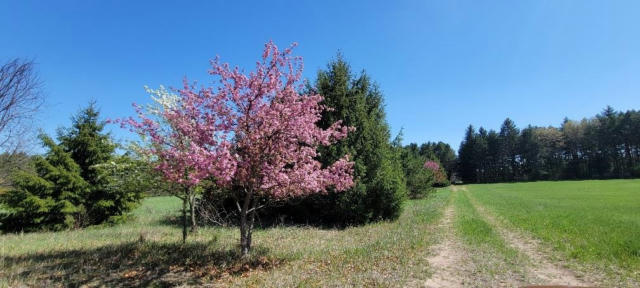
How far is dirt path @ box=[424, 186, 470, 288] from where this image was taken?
589cm

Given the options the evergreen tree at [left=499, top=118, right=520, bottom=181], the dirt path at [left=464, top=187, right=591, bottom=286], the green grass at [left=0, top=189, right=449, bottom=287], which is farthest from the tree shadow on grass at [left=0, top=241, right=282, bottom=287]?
the evergreen tree at [left=499, top=118, right=520, bottom=181]

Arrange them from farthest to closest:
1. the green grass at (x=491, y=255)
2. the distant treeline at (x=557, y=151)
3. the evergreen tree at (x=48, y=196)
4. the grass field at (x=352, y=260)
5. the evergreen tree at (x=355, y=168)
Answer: the distant treeline at (x=557, y=151), the evergreen tree at (x=48, y=196), the evergreen tree at (x=355, y=168), the green grass at (x=491, y=255), the grass field at (x=352, y=260)

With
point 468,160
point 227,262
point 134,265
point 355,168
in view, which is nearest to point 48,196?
point 134,265

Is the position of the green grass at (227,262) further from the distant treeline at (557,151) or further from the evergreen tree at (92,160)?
the distant treeline at (557,151)

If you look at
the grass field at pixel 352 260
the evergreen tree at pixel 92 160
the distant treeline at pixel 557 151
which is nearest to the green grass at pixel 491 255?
the grass field at pixel 352 260

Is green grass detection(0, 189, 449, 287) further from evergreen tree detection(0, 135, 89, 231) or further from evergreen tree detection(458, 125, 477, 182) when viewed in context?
evergreen tree detection(458, 125, 477, 182)

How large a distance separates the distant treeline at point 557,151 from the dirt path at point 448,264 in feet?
257

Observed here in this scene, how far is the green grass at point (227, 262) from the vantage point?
19.9 feet

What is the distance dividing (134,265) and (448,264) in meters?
7.15

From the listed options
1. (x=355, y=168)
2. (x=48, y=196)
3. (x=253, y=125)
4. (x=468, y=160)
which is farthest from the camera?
(x=468, y=160)

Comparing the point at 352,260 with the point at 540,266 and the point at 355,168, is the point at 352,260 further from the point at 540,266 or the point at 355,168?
the point at 355,168

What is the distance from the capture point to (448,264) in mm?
7168

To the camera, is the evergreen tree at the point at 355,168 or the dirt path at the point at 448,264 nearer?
the dirt path at the point at 448,264

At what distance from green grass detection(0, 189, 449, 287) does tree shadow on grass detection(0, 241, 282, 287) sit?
2 centimetres
